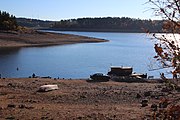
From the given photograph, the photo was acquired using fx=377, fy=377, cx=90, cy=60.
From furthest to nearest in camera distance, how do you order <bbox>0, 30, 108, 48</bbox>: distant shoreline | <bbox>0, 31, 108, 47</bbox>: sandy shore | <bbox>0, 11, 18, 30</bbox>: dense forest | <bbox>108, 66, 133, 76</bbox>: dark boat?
<bbox>0, 11, 18, 30</bbox>: dense forest
<bbox>0, 31, 108, 47</bbox>: sandy shore
<bbox>0, 30, 108, 48</bbox>: distant shoreline
<bbox>108, 66, 133, 76</bbox>: dark boat

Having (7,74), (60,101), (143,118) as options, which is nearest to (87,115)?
(143,118)

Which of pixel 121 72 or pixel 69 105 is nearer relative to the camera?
pixel 69 105

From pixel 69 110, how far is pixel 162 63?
11.8 meters

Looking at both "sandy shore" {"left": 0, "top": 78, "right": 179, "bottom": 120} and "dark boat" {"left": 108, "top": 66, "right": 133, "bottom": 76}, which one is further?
"dark boat" {"left": 108, "top": 66, "right": 133, "bottom": 76}

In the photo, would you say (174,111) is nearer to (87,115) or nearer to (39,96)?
(87,115)

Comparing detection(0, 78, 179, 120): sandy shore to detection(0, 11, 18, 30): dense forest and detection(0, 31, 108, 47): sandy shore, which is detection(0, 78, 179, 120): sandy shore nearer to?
detection(0, 31, 108, 47): sandy shore

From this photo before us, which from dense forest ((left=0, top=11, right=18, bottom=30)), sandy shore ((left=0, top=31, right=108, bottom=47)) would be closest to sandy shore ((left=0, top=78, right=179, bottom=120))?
sandy shore ((left=0, top=31, right=108, bottom=47))

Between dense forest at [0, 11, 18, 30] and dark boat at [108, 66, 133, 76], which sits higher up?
dense forest at [0, 11, 18, 30]

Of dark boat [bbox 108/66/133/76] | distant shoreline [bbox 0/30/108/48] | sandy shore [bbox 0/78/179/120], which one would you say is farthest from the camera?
distant shoreline [bbox 0/30/108/48]

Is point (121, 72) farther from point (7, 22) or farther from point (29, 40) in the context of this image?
point (7, 22)

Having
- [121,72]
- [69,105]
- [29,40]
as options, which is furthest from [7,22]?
[69,105]

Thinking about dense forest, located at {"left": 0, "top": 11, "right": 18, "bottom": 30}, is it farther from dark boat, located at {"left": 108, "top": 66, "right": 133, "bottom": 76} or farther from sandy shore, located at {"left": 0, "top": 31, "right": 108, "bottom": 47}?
dark boat, located at {"left": 108, "top": 66, "right": 133, "bottom": 76}

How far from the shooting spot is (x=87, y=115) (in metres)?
13.5

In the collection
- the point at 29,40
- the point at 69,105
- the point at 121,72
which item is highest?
the point at 69,105
